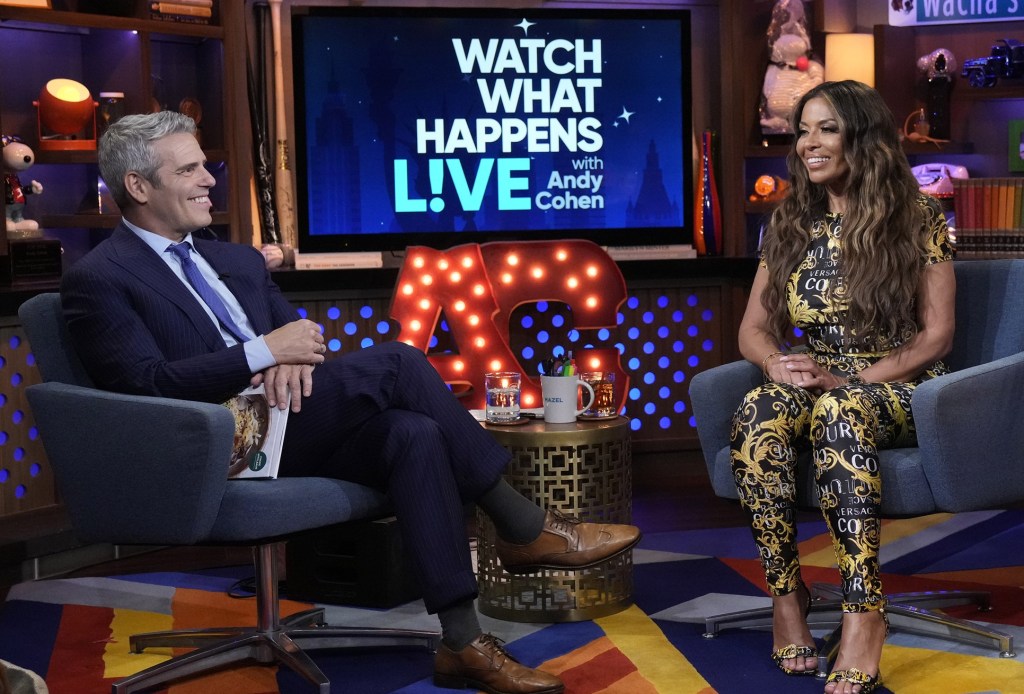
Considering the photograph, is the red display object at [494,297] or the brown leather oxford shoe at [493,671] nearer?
the brown leather oxford shoe at [493,671]

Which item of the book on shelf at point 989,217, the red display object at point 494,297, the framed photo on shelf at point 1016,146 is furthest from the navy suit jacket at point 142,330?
the framed photo on shelf at point 1016,146

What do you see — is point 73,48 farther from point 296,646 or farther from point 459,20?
point 296,646

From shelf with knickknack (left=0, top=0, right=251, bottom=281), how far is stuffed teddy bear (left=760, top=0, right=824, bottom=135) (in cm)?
192

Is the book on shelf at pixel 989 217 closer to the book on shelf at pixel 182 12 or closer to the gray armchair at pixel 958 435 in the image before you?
the gray armchair at pixel 958 435

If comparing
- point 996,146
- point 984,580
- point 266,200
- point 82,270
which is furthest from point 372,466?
point 996,146

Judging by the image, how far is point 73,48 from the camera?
175 inches

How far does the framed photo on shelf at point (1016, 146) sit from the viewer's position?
4824 millimetres

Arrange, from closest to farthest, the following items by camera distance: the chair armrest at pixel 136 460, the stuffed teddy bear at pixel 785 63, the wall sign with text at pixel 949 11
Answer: the chair armrest at pixel 136 460
the wall sign with text at pixel 949 11
the stuffed teddy bear at pixel 785 63

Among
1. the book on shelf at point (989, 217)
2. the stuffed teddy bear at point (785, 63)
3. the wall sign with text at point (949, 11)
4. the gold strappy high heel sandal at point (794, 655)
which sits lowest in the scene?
the gold strappy high heel sandal at point (794, 655)

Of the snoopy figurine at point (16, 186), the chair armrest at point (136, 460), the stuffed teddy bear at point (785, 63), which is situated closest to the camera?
the chair armrest at point (136, 460)

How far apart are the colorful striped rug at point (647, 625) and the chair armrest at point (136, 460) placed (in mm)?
416

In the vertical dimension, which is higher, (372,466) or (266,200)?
(266,200)

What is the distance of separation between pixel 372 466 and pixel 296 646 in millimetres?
444

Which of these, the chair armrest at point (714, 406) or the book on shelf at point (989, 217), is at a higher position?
the book on shelf at point (989, 217)
